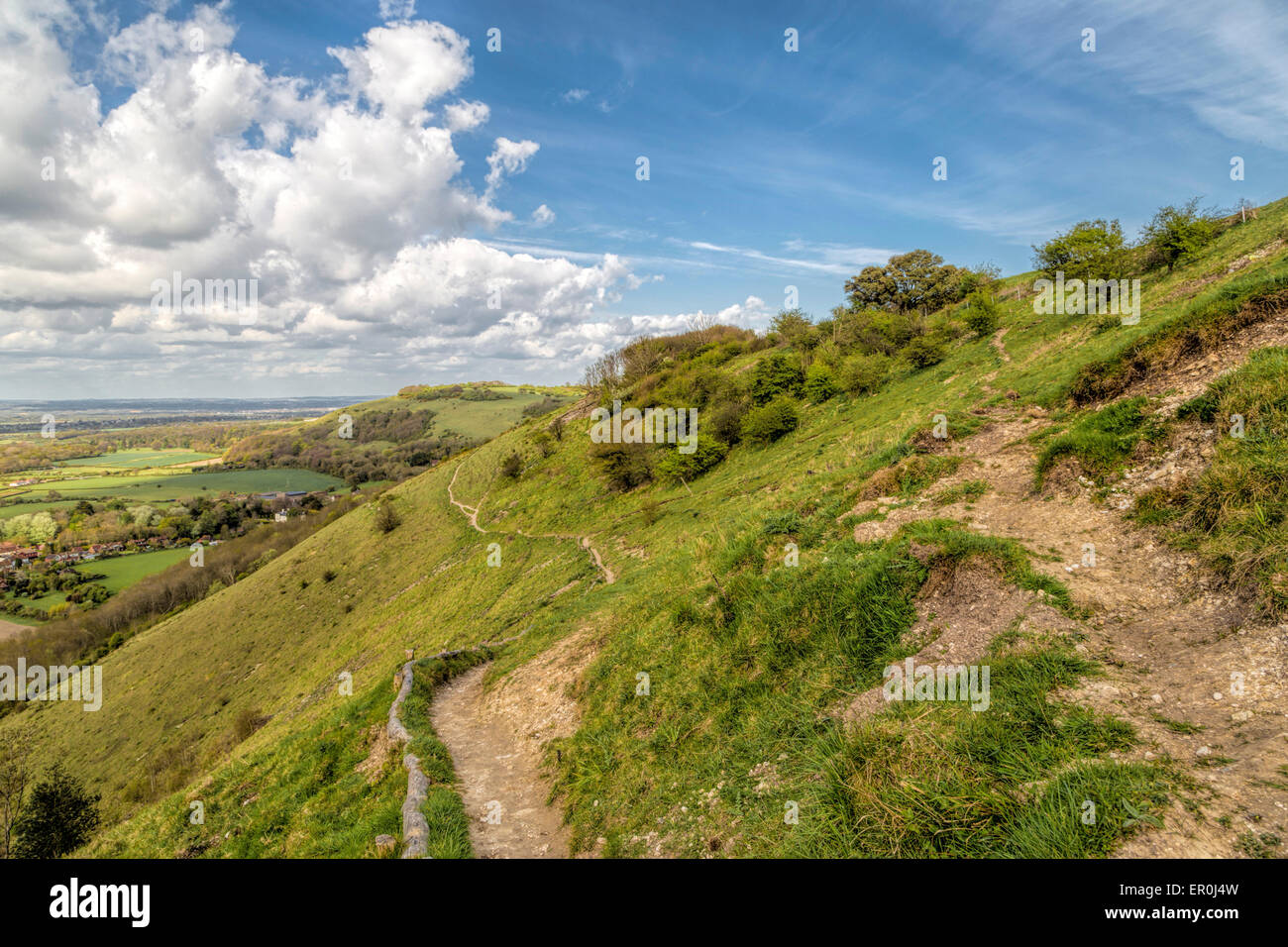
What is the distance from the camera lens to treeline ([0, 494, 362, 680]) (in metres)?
62.3

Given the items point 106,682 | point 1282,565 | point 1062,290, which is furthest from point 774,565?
point 106,682

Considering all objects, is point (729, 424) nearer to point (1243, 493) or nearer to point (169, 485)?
point (1243, 493)

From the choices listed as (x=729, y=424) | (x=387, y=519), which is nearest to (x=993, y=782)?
(x=729, y=424)

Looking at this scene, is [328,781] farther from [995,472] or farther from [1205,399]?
[1205,399]

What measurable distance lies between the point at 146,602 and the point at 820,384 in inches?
3628

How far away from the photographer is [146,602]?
71062 millimetres

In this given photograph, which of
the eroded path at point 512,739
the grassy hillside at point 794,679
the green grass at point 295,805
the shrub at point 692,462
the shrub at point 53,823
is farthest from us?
the shrub at point 692,462

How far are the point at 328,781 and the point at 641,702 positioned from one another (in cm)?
891

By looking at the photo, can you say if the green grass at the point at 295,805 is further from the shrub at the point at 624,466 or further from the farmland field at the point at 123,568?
the farmland field at the point at 123,568

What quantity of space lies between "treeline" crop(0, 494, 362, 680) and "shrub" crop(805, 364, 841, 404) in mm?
75490

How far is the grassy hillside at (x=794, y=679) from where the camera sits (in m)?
5.30

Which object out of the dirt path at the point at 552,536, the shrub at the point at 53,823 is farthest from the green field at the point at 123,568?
the shrub at the point at 53,823

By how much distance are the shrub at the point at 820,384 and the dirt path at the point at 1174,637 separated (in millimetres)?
27755

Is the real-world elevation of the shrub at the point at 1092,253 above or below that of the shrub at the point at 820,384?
above
